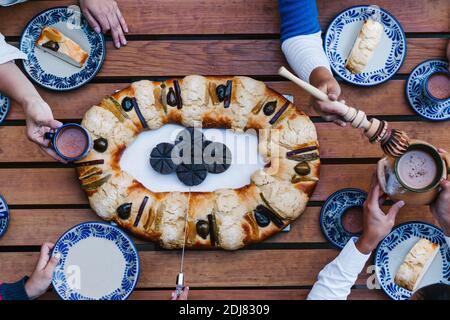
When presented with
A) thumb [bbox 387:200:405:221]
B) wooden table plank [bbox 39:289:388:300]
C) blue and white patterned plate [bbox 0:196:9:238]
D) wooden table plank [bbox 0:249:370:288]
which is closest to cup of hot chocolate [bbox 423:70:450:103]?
thumb [bbox 387:200:405:221]

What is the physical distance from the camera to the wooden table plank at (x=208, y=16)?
210 centimetres

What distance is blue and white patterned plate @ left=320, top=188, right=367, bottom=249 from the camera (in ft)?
6.57

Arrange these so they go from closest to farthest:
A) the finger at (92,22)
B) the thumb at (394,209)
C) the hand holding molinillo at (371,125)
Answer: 1. the hand holding molinillo at (371,125)
2. the thumb at (394,209)
3. the finger at (92,22)

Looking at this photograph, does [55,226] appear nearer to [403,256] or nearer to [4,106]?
[4,106]

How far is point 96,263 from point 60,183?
1.13ft

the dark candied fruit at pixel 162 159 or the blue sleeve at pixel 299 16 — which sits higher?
the blue sleeve at pixel 299 16

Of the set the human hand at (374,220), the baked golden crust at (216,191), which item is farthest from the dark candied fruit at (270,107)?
the human hand at (374,220)

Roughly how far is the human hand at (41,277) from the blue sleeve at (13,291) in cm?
1

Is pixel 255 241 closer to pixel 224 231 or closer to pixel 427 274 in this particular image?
pixel 224 231

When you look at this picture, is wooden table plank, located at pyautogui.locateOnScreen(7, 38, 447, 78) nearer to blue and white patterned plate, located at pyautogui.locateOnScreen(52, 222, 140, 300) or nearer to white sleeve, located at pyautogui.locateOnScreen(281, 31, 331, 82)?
white sleeve, located at pyautogui.locateOnScreen(281, 31, 331, 82)

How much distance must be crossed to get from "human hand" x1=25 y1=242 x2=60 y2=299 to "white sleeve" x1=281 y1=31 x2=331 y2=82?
3.70 feet

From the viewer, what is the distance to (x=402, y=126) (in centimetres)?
207

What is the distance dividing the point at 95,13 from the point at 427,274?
62.9 inches

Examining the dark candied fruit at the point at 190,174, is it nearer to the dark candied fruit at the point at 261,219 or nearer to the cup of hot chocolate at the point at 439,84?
the dark candied fruit at the point at 261,219
